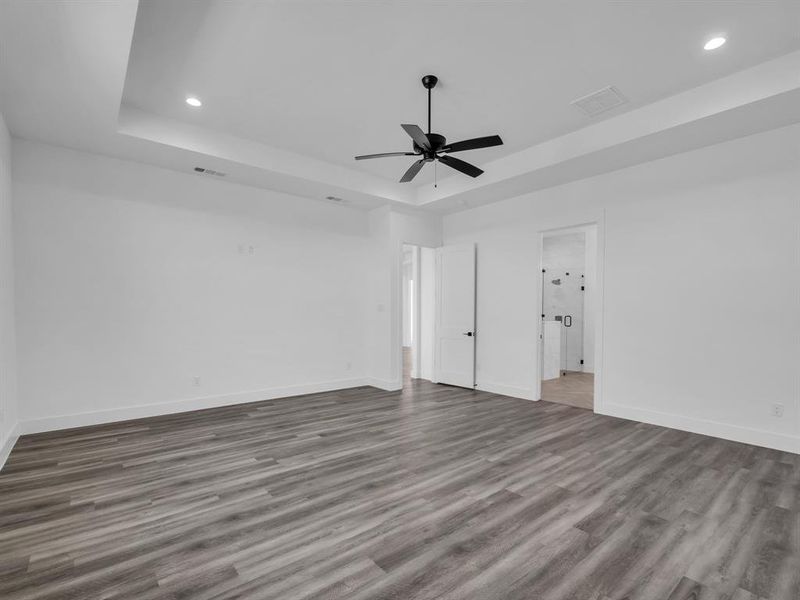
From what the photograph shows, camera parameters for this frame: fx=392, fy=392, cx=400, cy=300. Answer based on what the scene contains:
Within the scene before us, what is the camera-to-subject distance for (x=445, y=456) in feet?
11.7

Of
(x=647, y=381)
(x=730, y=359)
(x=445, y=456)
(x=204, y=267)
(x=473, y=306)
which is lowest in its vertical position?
(x=445, y=456)

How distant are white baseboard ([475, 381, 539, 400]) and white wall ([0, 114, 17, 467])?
570 cm

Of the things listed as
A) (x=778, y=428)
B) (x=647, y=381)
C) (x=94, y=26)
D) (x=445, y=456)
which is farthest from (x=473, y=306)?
(x=94, y=26)

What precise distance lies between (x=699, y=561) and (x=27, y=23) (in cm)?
501

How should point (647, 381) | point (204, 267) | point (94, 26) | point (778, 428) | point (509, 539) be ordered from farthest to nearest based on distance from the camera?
point (204, 267)
point (647, 381)
point (778, 428)
point (94, 26)
point (509, 539)

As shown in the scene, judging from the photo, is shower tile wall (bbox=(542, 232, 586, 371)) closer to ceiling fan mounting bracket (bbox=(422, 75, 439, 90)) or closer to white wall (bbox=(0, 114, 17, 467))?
ceiling fan mounting bracket (bbox=(422, 75, 439, 90))

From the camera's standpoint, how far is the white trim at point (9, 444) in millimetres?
3338

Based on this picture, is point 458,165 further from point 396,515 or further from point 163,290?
point 163,290

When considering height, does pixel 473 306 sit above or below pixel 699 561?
above

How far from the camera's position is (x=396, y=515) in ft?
8.33

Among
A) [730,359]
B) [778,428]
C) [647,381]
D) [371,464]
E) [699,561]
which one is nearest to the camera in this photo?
[699,561]

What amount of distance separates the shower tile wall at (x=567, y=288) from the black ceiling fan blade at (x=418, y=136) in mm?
5898

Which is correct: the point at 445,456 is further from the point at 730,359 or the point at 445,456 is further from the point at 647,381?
the point at 730,359

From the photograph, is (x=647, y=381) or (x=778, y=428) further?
(x=647, y=381)
